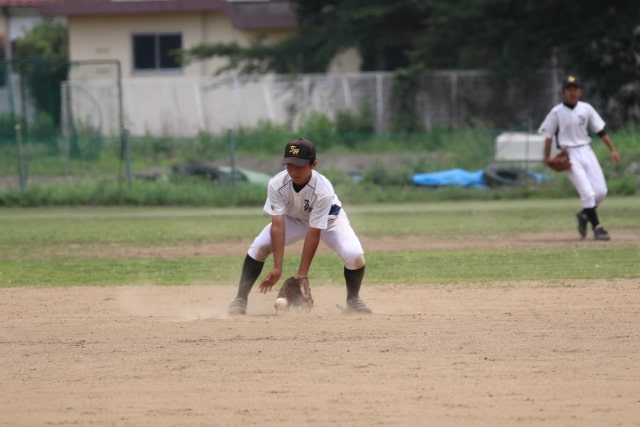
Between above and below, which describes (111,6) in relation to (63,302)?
above

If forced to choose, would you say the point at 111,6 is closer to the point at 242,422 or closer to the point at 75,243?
the point at 75,243

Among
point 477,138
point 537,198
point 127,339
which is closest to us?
point 127,339

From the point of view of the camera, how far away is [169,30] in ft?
122

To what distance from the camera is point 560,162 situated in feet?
48.7

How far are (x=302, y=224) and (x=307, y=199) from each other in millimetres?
406

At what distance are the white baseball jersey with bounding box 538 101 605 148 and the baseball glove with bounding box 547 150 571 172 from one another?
0.15 m

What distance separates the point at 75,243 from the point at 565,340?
1015 cm

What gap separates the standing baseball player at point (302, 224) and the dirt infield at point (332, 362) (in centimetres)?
31

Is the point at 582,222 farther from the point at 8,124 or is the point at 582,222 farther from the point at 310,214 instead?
the point at 8,124

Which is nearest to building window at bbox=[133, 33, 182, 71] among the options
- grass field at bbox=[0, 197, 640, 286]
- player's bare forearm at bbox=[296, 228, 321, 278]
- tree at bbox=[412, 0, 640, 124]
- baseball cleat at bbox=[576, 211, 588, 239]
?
tree at bbox=[412, 0, 640, 124]

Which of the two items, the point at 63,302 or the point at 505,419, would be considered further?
the point at 63,302

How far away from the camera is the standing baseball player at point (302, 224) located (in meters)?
8.88

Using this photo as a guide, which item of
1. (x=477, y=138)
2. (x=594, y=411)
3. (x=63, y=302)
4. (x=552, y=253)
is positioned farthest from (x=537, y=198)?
(x=594, y=411)

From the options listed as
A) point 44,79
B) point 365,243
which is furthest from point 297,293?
point 44,79
